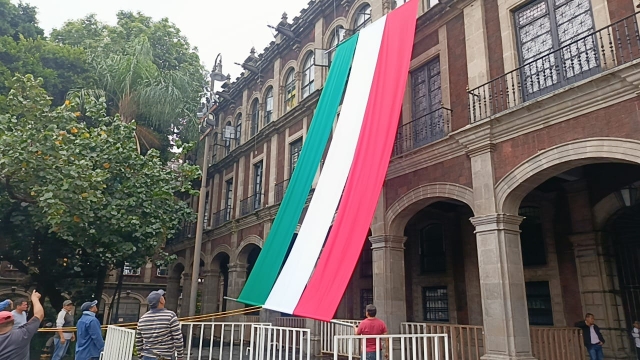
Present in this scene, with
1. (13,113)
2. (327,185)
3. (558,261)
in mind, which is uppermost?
(13,113)

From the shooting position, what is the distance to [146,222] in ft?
43.8

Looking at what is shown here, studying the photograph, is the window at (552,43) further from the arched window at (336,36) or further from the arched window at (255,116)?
the arched window at (255,116)

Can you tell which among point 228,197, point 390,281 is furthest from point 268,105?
point 390,281

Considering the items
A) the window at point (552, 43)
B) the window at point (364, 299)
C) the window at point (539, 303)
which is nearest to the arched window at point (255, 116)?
the window at point (364, 299)

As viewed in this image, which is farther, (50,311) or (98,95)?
(50,311)

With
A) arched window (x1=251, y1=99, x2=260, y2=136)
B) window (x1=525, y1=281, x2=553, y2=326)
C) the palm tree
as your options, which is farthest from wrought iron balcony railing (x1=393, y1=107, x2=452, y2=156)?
the palm tree

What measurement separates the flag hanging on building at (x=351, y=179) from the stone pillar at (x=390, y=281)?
3.32 m

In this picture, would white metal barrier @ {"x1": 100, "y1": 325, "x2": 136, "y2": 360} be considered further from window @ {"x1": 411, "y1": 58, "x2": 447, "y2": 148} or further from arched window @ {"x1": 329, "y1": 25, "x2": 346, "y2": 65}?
arched window @ {"x1": 329, "y1": 25, "x2": 346, "y2": 65}

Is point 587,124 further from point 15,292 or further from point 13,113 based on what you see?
point 15,292

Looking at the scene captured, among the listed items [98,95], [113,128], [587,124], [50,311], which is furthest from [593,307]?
[50,311]

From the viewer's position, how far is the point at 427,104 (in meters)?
11.4

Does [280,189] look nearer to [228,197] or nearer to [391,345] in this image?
[228,197]

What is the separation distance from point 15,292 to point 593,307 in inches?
1123

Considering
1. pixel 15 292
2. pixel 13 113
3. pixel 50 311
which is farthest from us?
pixel 15 292
